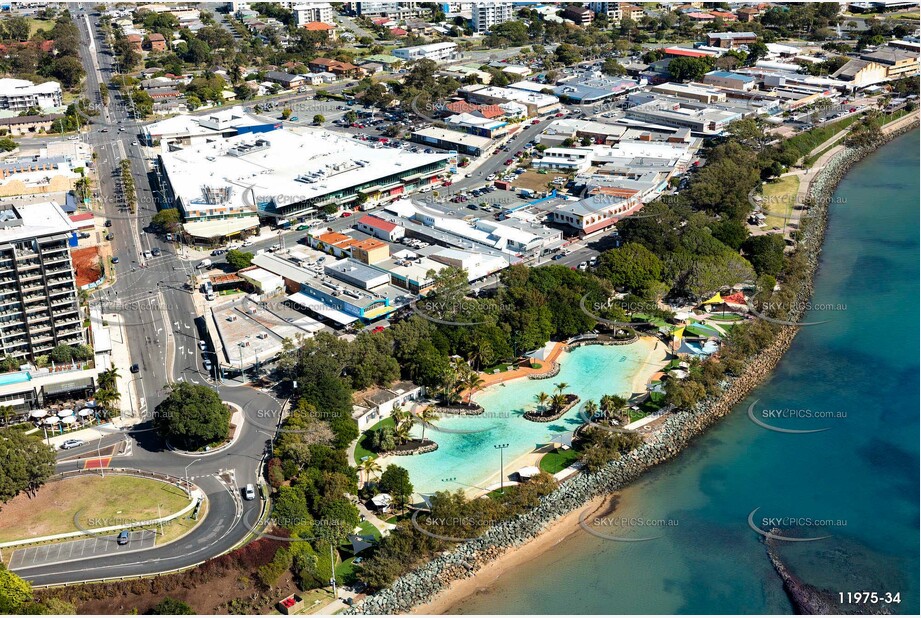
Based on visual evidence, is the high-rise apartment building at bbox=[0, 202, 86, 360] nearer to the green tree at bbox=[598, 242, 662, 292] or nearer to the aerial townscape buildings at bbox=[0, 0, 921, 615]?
the aerial townscape buildings at bbox=[0, 0, 921, 615]

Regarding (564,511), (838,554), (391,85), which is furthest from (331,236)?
(391,85)

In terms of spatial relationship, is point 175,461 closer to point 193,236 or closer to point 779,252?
point 193,236

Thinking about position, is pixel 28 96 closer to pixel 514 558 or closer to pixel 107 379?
pixel 107 379

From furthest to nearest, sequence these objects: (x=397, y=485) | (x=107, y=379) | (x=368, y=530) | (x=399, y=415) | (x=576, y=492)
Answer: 1. (x=107, y=379)
2. (x=399, y=415)
3. (x=576, y=492)
4. (x=397, y=485)
5. (x=368, y=530)

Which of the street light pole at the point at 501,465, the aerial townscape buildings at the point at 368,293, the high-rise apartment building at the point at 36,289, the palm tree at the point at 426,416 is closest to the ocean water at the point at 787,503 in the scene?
the aerial townscape buildings at the point at 368,293

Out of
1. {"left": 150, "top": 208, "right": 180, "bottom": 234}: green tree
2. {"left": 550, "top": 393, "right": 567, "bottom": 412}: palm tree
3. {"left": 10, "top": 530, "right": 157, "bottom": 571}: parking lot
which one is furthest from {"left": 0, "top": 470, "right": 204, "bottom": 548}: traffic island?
{"left": 150, "top": 208, "right": 180, "bottom": 234}: green tree

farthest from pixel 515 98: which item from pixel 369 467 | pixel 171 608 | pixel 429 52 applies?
pixel 171 608

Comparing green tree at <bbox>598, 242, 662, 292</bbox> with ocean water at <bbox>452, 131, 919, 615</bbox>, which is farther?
green tree at <bbox>598, 242, 662, 292</bbox>

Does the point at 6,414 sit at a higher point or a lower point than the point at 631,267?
lower
